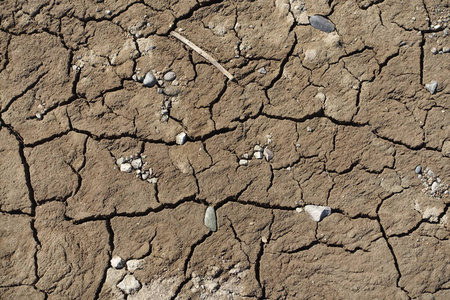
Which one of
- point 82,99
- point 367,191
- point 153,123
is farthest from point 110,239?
point 367,191

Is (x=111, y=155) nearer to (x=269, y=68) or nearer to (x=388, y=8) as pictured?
(x=269, y=68)

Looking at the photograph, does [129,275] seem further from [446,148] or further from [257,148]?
[446,148]

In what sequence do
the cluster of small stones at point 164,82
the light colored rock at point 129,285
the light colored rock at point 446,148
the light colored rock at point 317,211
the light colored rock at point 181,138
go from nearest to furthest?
1. the light colored rock at point 129,285
2. the light colored rock at point 317,211
3. the light colored rock at point 446,148
4. the light colored rock at point 181,138
5. the cluster of small stones at point 164,82

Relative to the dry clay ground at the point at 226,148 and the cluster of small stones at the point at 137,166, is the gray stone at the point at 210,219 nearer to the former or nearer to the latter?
the dry clay ground at the point at 226,148

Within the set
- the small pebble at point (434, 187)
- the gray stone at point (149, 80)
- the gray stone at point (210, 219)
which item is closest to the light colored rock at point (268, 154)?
the gray stone at point (210, 219)

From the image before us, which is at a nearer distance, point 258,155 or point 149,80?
point 258,155

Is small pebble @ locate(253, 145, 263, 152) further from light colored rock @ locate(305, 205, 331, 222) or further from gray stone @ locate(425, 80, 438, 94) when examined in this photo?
gray stone @ locate(425, 80, 438, 94)

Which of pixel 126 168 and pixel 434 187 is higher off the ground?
pixel 126 168

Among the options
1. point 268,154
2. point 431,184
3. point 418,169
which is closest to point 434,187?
point 431,184
